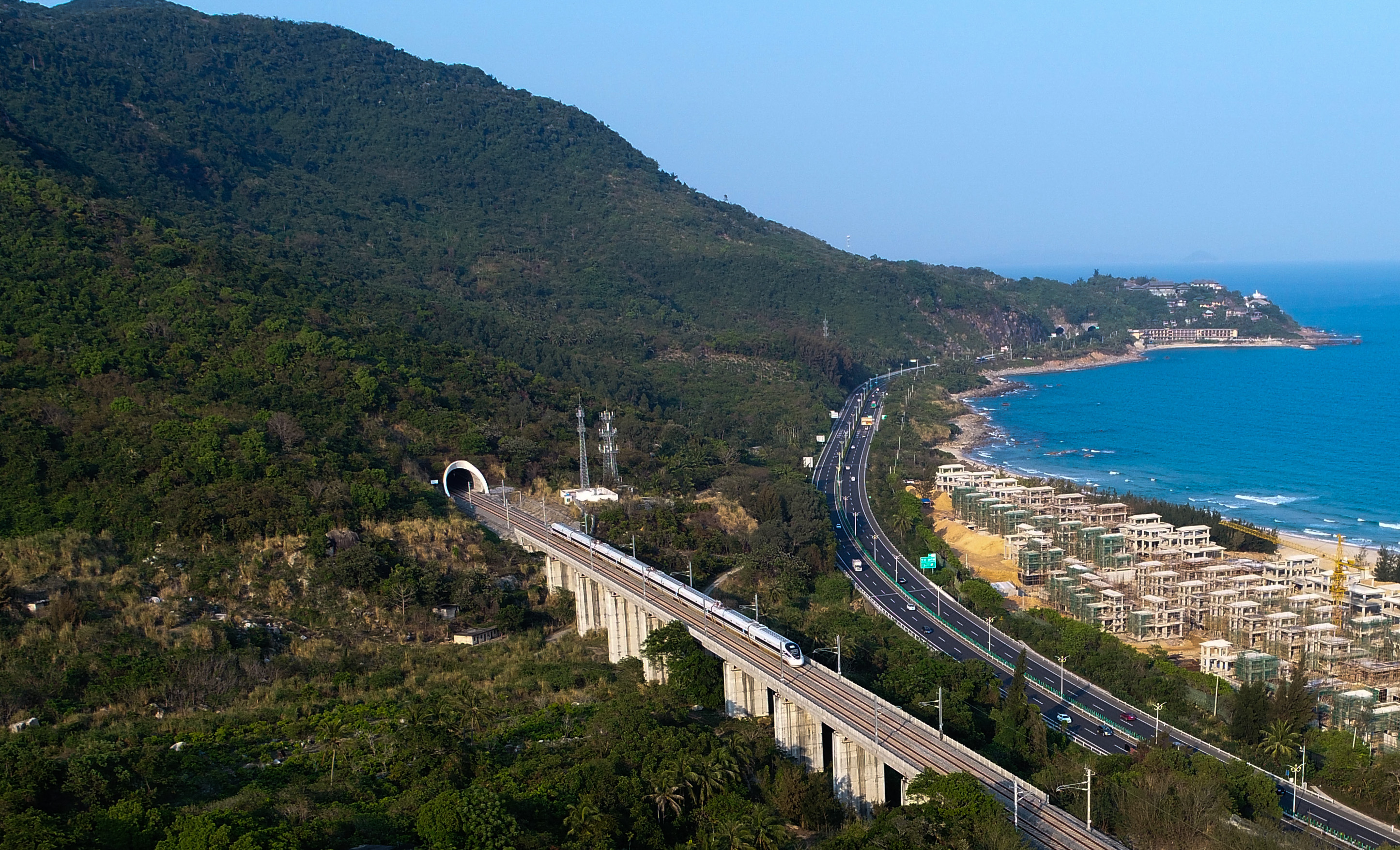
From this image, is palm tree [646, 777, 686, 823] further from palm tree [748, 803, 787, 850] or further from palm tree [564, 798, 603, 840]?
palm tree [748, 803, 787, 850]

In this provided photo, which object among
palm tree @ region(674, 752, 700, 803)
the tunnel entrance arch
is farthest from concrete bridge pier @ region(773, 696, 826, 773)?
the tunnel entrance arch

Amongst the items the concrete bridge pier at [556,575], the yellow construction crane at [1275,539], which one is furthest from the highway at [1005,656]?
the yellow construction crane at [1275,539]

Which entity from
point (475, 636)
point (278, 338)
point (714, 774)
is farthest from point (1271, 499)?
point (278, 338)

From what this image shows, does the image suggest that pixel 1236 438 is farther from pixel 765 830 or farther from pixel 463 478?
pixel 765 830

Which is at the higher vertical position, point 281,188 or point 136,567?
point 281,188

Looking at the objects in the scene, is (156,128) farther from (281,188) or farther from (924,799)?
(924,799)

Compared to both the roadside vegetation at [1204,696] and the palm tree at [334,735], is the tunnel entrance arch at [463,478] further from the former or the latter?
the palm tree at [334,735]

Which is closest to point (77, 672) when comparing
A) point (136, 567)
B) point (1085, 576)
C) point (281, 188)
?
point (136, 567)
